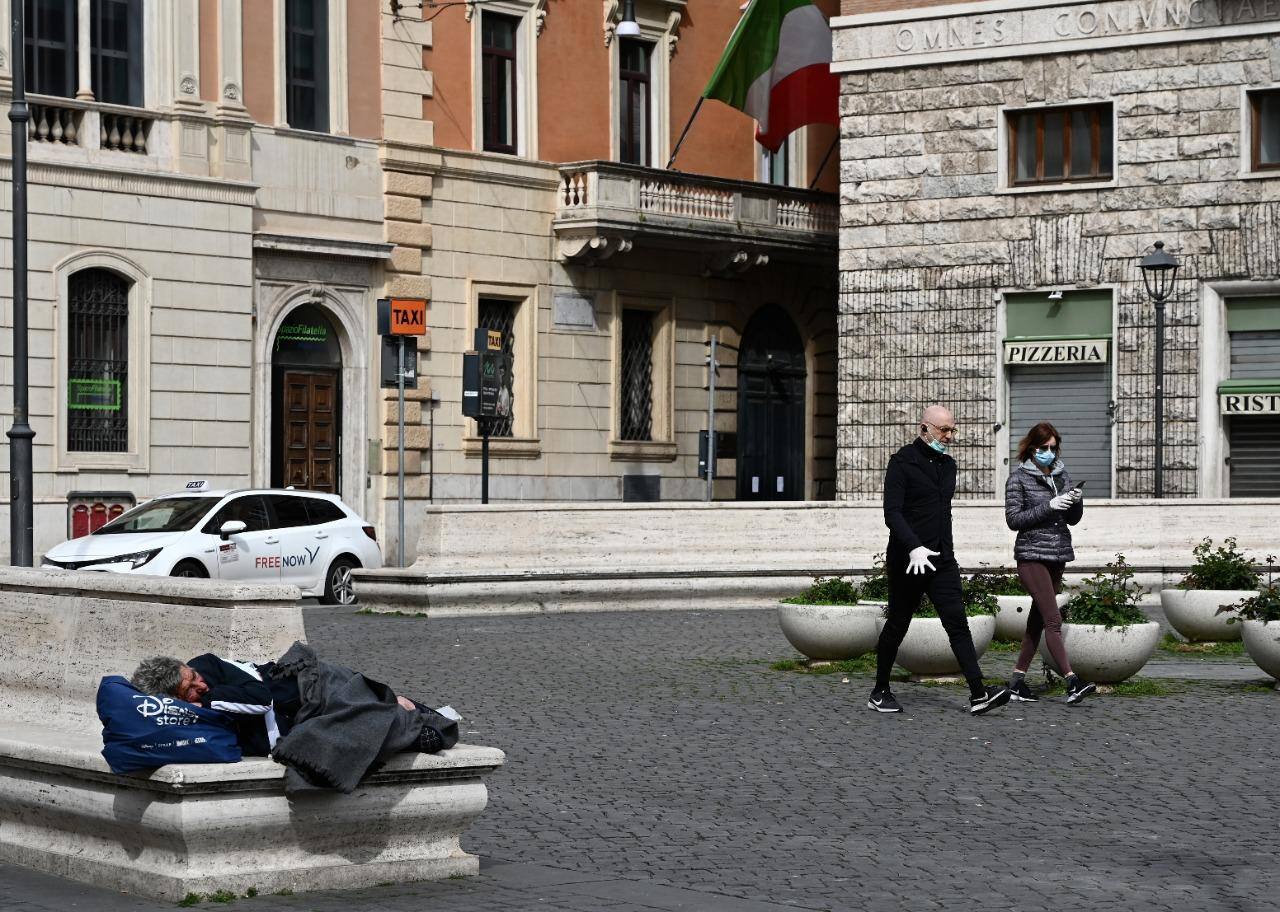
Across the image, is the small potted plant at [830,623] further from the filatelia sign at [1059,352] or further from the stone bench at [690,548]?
the filatelia sign at [1059,352]

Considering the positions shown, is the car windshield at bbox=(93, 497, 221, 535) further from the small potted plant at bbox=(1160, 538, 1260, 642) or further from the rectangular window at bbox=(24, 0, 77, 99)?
the small potted plant at bbox=(1160, 538, 1260, 642)

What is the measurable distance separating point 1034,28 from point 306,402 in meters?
12.0

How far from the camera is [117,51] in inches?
1227

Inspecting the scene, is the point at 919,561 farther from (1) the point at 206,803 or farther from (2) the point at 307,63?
(2) the point at 307,63

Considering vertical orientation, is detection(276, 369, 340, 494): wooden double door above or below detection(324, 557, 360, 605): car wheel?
above

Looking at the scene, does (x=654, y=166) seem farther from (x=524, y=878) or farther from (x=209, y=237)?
(x=524, y=878)

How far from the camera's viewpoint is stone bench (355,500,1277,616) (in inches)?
939

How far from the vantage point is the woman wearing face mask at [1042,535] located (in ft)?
48.6

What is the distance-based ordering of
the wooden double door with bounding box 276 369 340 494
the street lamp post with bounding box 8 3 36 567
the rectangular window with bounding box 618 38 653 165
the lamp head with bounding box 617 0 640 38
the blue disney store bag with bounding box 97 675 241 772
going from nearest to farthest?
the blue disney store bag with bounding box 97 675 241 772 < the street lamp post with bounding box 8 3 36 567 < the wooden double door with bounding box 276 369 340 494 < the lamp head with bounding box 617 0 640 38 < the rectangular window with bounding box 618 38 653 165

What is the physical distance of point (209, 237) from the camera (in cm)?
3206

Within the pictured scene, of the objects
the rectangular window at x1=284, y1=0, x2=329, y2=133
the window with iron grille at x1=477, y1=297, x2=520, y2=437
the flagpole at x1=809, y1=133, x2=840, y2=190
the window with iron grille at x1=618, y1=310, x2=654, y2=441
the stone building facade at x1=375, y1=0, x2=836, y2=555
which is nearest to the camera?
the rectangular window at x1=284, y1=0, x2=329, y2=133

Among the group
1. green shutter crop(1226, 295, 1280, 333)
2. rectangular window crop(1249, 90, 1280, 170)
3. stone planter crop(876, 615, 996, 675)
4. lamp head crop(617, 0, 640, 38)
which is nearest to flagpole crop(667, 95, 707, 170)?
lamp head crop(617, 0, 640, 38)

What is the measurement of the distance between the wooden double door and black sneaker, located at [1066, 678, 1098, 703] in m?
20.7

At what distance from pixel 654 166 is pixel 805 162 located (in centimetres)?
402
